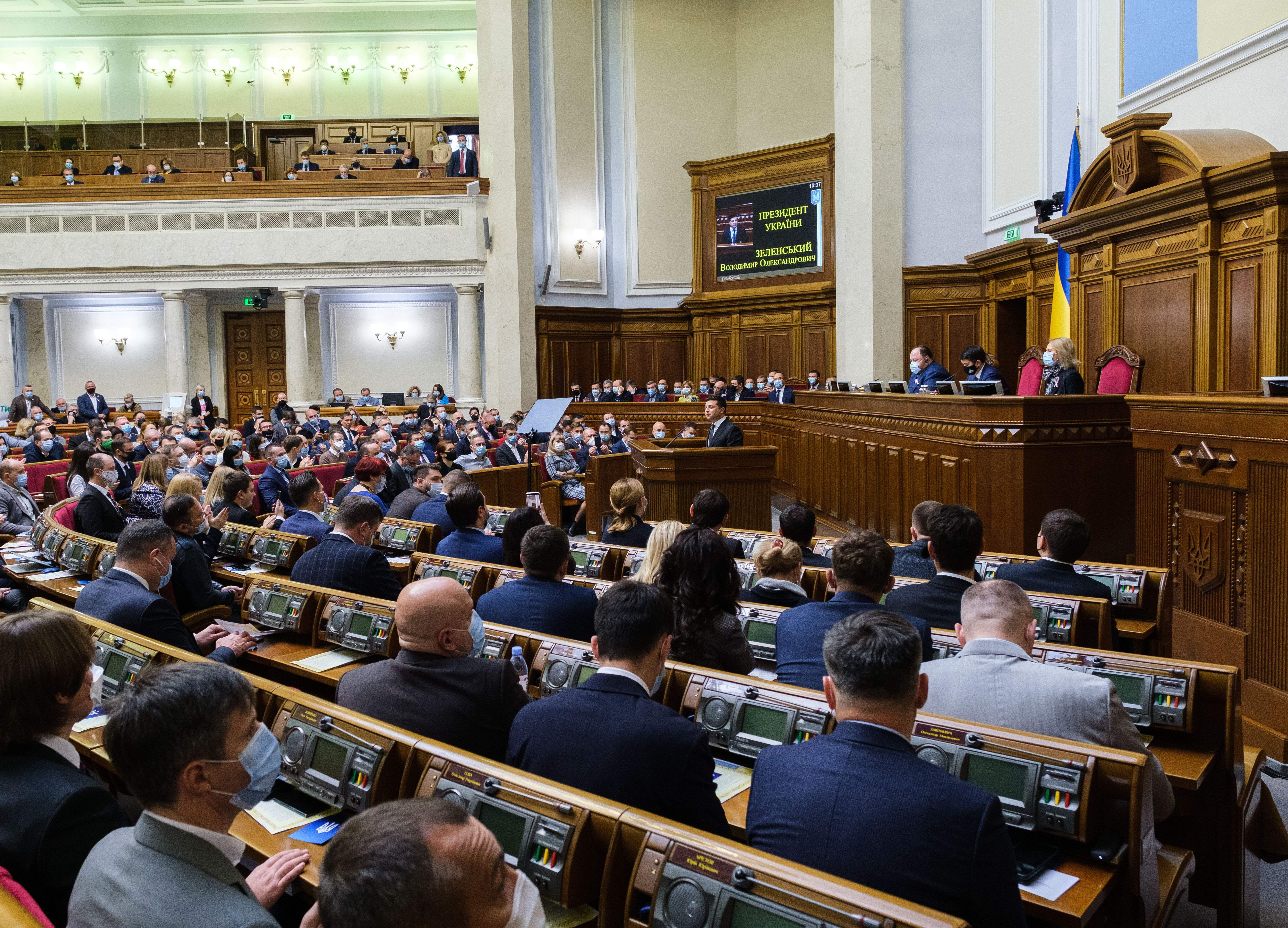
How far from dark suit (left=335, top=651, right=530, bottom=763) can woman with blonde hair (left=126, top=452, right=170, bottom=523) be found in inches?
177

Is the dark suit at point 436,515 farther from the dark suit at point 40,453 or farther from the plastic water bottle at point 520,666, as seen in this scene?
the dark suit at point 40,453

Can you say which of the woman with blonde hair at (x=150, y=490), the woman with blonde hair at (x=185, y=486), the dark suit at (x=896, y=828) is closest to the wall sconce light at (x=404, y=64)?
the woman with blonde hair at (x=150, y=490)

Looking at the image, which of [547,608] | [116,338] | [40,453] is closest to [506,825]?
[547,608]

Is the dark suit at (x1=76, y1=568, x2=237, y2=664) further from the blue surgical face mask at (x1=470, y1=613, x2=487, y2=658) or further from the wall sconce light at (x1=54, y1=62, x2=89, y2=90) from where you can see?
the wall sconce light at (x1=54, y1=62, x2=89, y2=90)

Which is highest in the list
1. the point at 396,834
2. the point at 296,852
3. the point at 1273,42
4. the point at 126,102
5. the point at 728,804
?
the point at 126,102

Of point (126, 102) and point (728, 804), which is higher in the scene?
point (126, 102)

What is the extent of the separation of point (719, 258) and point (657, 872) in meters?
16.0

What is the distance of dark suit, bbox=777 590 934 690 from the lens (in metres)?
2.81

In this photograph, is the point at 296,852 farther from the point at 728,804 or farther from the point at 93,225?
the point at 93,225

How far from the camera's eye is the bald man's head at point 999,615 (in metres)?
2.45

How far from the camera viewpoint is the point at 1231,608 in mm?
4066

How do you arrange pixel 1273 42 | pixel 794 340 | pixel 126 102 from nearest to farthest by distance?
pixel 1273 42
pixel 794 340
pixel 126 102

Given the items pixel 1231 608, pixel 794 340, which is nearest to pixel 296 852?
pixel 1231 608

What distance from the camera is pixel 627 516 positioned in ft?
17.7
